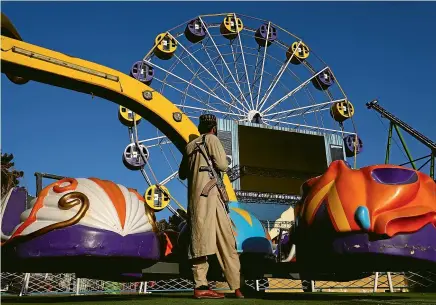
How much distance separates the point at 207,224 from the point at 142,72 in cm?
1830

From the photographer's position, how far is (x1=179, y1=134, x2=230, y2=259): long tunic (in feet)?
10.5

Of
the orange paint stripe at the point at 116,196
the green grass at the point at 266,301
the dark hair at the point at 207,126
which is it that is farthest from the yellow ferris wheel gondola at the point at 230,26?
the green grass at the point at 266,301

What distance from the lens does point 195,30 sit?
23.0m

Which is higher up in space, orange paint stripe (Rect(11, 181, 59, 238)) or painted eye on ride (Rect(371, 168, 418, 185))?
painted eye on ride (Rect(371, 168, 418, 185))

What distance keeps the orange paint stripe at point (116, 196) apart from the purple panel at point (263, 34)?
2229 cm

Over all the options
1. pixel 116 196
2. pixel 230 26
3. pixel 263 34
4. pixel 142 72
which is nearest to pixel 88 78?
pixel 116 196

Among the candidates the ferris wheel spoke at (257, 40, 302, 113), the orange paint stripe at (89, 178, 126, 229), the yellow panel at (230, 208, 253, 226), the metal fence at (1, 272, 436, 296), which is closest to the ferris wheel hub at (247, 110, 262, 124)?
the ferris wheel spoke at (257, 40, 302, 113)

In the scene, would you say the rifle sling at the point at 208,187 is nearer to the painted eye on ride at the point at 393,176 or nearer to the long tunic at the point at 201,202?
the long tunic at the point at 201,202

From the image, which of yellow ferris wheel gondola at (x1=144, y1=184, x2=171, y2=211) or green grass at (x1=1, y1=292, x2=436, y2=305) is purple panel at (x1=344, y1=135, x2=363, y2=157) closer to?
yellow ferris wheel gondola at (x1=144, y1=184, x2=171, y2=211)

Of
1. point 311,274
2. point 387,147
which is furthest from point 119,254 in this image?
point 387,147

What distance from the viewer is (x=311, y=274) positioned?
464 cm

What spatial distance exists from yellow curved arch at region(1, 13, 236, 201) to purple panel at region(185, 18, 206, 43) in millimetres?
16453

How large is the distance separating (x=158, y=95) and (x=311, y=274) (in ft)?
11.5

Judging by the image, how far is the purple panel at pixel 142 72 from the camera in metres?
20.5
